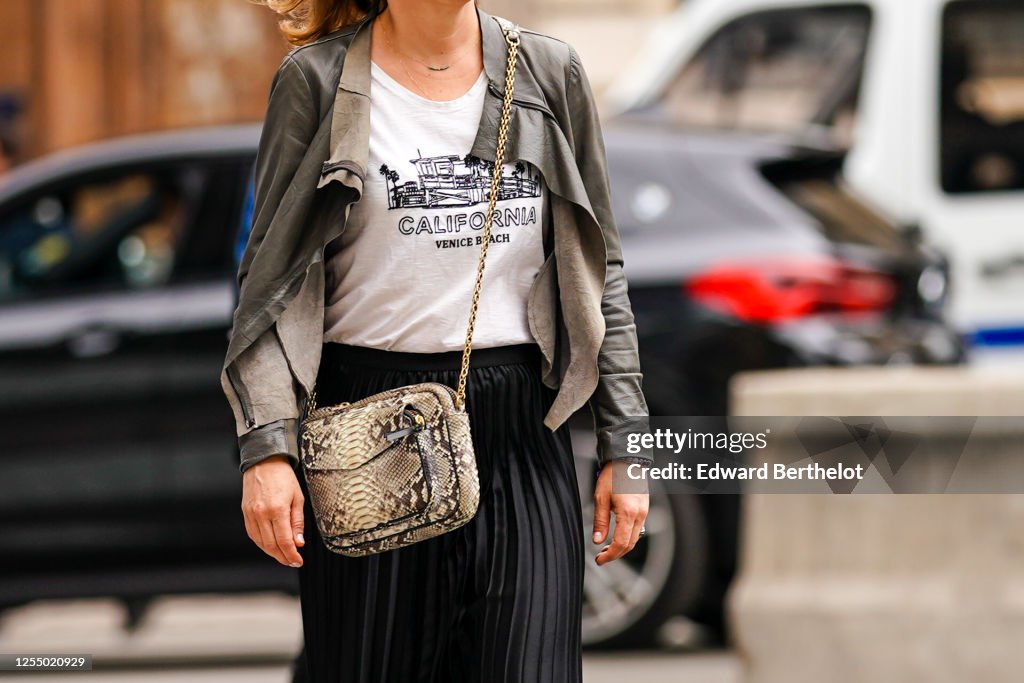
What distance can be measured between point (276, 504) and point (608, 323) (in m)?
0.61

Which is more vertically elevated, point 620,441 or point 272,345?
point 272,345

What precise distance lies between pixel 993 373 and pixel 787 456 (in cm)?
60

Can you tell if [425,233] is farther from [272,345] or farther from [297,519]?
[297,519]

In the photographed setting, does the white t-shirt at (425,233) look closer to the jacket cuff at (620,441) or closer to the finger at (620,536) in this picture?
the jacket cuff at (620,441)

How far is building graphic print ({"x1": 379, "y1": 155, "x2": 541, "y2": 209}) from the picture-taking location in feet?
7.89

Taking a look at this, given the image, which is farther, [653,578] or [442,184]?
[653,578]

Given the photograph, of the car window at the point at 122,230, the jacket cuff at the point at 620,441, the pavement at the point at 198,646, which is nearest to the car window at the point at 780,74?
the car window at the point at 122,230

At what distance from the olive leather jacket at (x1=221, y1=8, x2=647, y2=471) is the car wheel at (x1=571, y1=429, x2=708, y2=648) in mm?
2687

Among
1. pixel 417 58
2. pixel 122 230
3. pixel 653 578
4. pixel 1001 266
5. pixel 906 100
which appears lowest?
pixel 653 578

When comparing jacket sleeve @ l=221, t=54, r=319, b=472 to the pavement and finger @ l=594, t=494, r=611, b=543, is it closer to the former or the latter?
finger @ l=594, t=494, r=611, b=543

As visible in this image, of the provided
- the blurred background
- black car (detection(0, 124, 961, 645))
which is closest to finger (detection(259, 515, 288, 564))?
the blurred background

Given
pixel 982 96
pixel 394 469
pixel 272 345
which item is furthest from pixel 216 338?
pixel 982 96

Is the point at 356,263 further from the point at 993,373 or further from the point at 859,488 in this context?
the point at 993,373

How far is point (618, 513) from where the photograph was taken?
257 centimetres
